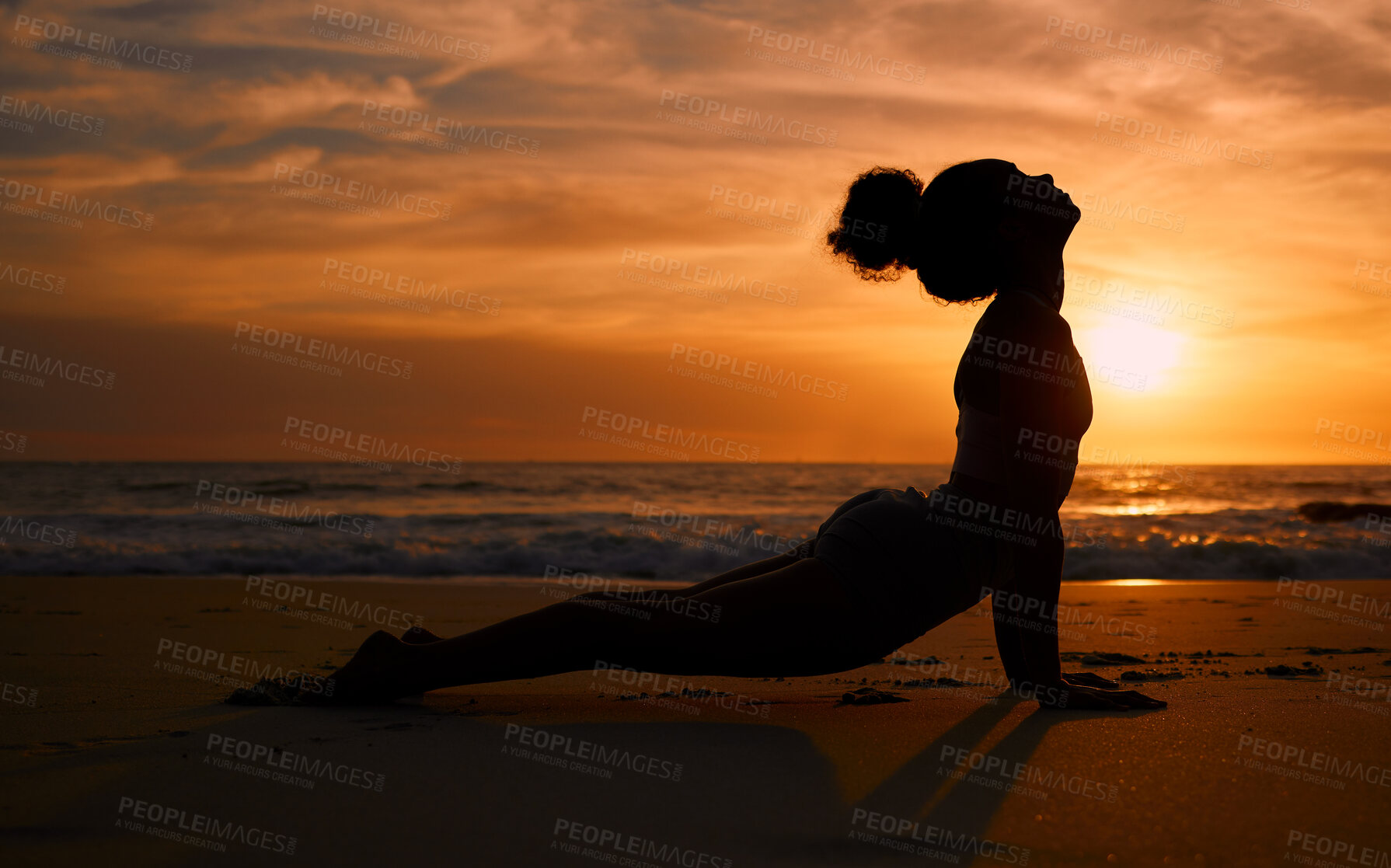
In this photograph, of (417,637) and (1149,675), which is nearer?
(417,637)

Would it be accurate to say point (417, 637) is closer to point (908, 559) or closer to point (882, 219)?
point (908, 559)

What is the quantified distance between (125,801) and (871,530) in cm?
188

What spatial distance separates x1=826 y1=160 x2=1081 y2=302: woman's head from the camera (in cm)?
267

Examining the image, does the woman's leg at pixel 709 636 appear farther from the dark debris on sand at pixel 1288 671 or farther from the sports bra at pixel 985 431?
the dark debris on sand at pixel 1288 671

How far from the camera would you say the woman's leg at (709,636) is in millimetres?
2391

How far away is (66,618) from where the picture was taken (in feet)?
18.0

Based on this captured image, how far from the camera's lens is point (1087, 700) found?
109 inches

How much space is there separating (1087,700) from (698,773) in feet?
4.46

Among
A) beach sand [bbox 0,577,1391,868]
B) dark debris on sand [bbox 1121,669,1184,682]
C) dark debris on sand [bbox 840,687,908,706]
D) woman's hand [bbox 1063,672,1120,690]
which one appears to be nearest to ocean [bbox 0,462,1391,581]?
dark debris on sand [bbox 1121,669,1184,682]

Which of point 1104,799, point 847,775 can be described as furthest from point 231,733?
point 1104,799

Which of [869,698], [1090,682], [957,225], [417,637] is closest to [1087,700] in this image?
[1090,682]

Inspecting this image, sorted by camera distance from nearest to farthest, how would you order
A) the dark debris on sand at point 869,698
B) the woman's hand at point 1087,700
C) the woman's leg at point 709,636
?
the woman's leg at point 709,636
the woman's hand at point 1087,700
the dark debris on sand at point 869,698

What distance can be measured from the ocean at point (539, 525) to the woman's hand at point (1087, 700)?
7472mm

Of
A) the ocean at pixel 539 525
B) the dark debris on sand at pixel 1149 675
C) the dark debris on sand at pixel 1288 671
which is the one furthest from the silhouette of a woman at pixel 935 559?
the ocean at pixel 539 525
